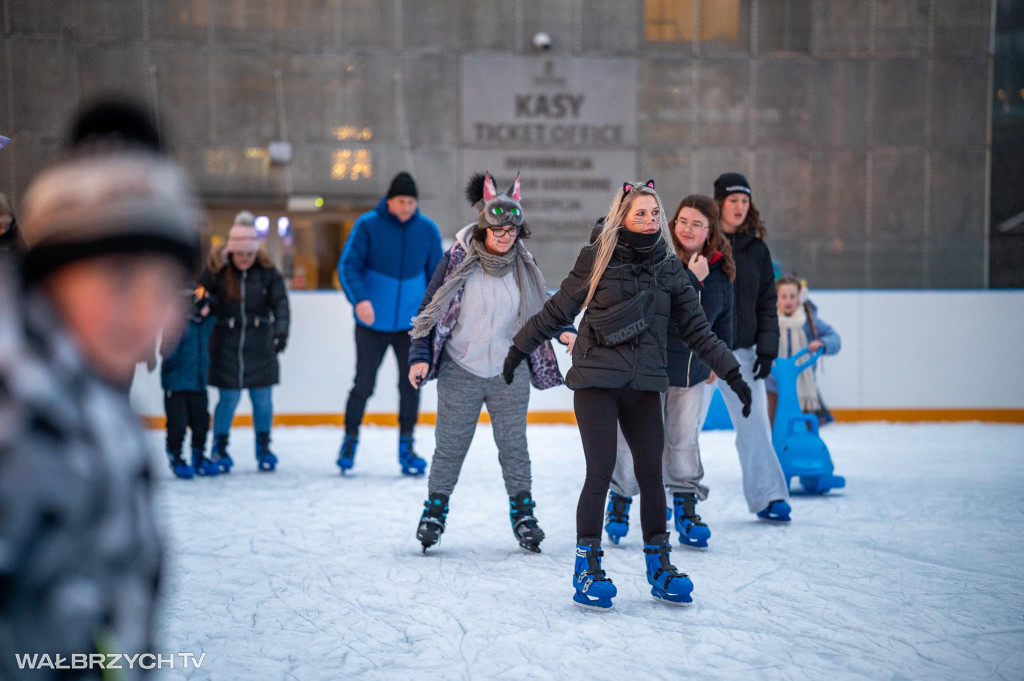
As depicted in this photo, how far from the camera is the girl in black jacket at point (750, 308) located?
4031mm

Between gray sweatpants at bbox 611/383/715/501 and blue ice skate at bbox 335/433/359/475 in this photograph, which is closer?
gray sweatpants at bbox 611/383/715/501

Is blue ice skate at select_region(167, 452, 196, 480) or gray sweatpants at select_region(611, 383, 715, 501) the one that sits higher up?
gray sweatpants at select_region(611, 383, 715, 501)

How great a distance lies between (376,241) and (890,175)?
8878mm

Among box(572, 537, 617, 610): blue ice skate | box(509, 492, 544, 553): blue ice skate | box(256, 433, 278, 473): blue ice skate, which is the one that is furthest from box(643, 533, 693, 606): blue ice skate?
box(256, 433, 278, 473): blue ice skate

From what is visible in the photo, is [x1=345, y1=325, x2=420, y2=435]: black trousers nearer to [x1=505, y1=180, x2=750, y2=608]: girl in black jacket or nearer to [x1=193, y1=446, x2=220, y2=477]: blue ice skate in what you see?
[x1=193, y1=446, x2=220, y2=477]: blue ice skate

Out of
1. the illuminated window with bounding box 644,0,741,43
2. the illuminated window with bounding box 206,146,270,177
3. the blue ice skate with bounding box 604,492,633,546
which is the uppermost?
the illuminated window with bounding box 644,0,741,43

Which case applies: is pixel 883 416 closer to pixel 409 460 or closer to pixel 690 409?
pixel 409 460

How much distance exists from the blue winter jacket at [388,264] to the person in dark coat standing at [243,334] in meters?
0.61

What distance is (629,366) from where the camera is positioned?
293cm

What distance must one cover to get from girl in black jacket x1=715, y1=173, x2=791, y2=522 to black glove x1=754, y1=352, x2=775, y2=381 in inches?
2.3

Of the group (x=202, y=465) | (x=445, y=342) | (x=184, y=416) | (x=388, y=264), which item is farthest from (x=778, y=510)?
(x=184, y=416)

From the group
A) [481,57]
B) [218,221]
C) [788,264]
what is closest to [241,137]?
[218,221]

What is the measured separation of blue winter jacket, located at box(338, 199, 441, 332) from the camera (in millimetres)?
5512

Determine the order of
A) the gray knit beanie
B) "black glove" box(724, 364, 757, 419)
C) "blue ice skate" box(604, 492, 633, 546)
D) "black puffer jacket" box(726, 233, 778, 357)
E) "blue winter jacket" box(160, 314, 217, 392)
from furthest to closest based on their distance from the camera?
1. "blue winter jacket" box(160, 314, 217, 392)
2. "black puffer jacket" box(726, 233, 778, 357)
3. "blue ice skate" box(604, 492, 633, 546)
4. "black glove" box(724, 364, 757, 419)
5. the gray knit beanie
